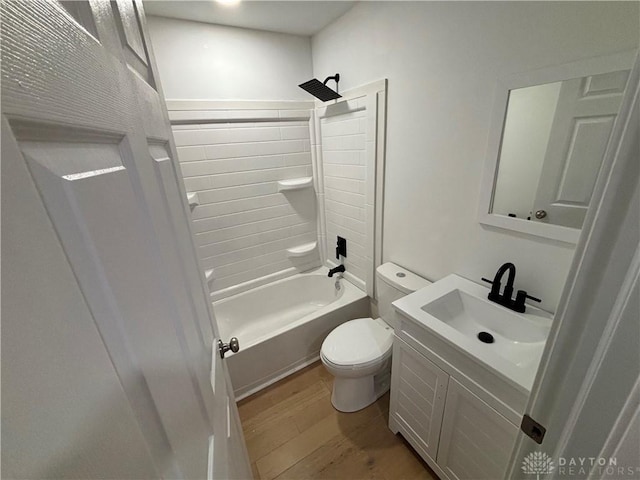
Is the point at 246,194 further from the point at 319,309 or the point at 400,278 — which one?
the point at 400,278

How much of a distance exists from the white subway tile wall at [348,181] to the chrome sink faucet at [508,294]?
0.88 metres

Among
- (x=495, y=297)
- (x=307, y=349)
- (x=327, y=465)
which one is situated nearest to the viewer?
(x=495, y=297)

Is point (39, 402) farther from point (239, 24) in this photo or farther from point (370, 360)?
point (239, 24)

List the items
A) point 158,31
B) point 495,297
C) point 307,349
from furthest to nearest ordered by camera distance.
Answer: point 307,349 → point 158,31 → point 495,297

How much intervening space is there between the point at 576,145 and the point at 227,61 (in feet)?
6.43

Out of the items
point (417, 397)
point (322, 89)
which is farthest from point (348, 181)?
point (417, 397)

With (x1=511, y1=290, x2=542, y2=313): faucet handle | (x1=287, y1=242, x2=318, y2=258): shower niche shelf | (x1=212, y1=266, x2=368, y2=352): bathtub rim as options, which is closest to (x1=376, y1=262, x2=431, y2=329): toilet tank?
(x1=212, y1=266, x2=368, y2=352): bathtub rim

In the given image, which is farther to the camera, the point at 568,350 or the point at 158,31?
the point at 158,31

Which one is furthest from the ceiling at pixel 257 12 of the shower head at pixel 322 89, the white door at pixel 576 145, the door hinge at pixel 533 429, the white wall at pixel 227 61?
the door hinge at pixel 533 429

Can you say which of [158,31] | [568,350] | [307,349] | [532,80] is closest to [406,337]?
[568,350]

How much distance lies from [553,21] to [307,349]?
6.73 feet

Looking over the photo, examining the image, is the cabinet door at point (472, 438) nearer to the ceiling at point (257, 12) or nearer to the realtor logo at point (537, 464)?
the realtor logo at point (537, 464)

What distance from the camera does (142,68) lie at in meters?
0.54

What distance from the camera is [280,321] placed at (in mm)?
2309
